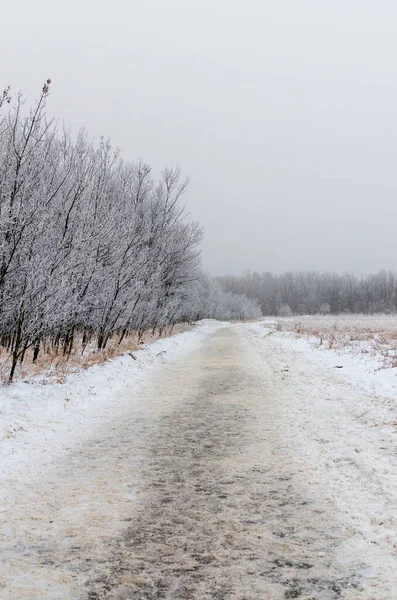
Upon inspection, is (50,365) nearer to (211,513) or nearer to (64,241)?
(64,241)

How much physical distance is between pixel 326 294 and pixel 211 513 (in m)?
171

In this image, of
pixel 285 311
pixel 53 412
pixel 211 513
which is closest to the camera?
pixel 211 513

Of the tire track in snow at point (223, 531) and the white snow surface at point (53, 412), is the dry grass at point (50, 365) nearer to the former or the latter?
the white snow surface at point (53, 412)

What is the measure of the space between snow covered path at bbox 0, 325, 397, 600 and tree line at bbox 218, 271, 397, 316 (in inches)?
5935

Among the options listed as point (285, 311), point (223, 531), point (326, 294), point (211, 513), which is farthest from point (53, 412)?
point (326, 294)

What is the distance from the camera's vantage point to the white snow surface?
17.6ft

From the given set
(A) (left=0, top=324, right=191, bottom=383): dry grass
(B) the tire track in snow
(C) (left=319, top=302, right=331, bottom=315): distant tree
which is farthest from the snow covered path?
(C) (left=319, top=302, right=331, bottom=315): distant tree

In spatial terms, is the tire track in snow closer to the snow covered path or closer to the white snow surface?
the snow covered path

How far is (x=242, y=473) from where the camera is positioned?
4762mm

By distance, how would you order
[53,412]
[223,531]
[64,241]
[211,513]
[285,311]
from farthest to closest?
[285,311], [64,241], [53,412], [211,513], [223,531]

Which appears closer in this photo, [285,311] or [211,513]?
[211,513]

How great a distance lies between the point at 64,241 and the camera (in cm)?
1048

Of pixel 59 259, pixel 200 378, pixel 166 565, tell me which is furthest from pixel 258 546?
pixel 200 378

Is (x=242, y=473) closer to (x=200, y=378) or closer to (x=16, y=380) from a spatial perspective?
(x=16, y=380)
